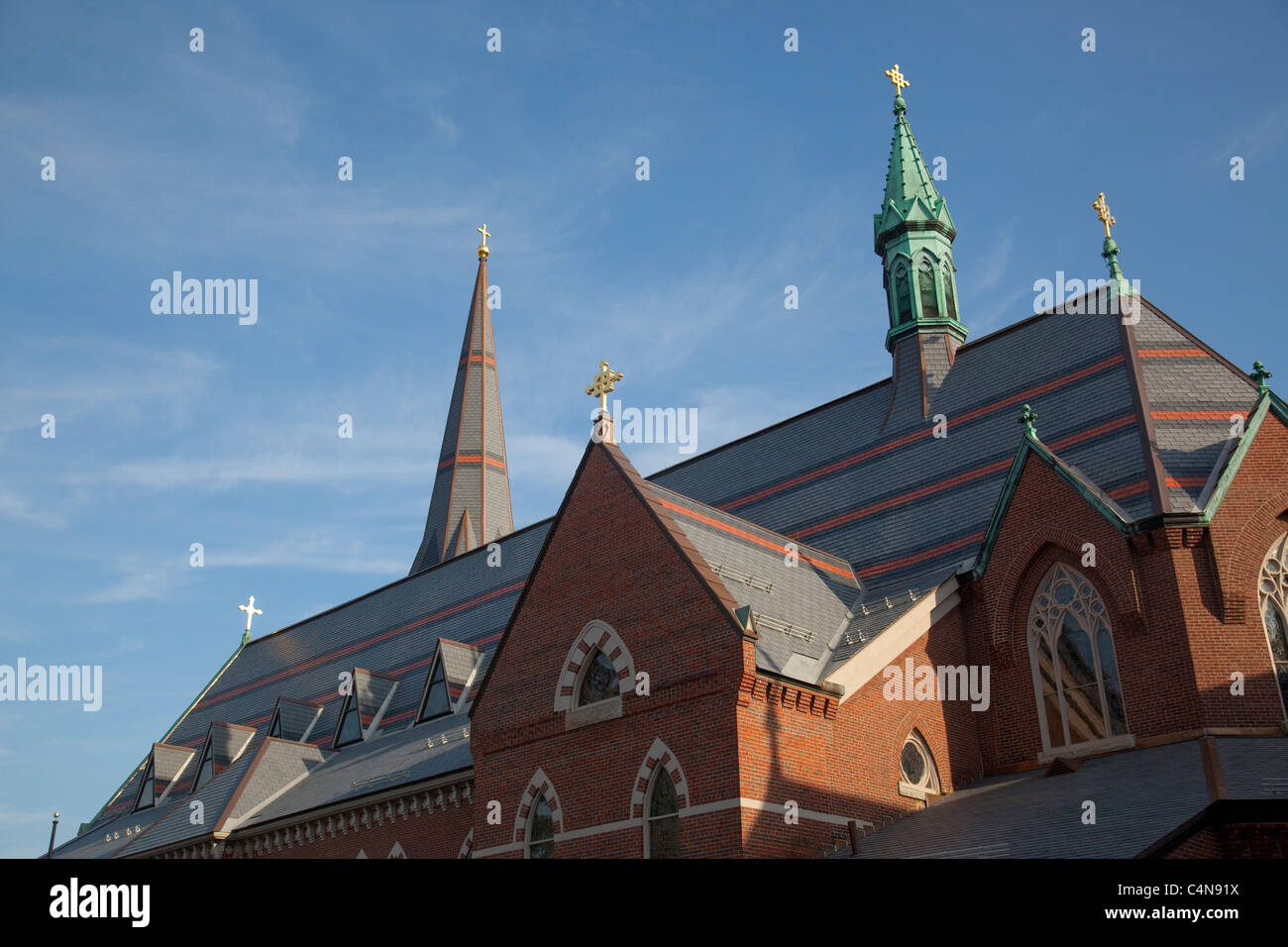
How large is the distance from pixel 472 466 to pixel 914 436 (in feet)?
89.1

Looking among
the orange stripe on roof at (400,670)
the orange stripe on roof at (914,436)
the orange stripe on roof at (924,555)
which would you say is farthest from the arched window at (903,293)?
the orange stripe on roof at (400,670)

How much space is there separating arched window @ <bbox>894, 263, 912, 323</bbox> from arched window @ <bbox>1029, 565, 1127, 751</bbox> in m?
12.1

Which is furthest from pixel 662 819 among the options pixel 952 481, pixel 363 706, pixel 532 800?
pixel 363 706

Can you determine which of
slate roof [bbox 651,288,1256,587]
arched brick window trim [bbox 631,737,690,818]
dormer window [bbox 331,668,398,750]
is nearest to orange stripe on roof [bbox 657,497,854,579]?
slate roof [bbox 651,288,1256,587]

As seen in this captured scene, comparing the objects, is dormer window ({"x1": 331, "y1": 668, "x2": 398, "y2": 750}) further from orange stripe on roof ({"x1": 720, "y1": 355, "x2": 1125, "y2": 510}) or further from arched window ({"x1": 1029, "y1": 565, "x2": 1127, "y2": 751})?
arched window ({"x1": 1029, "y1": 565, "x2": 1127, "y2": 751})

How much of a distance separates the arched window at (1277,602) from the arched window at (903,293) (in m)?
13.2

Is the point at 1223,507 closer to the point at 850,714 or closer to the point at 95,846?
the point at 850,714

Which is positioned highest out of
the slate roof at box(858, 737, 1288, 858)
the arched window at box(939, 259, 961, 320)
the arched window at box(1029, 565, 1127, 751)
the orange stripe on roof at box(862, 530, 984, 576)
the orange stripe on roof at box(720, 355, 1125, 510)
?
the arched window at box(939, 259, 961, 320)

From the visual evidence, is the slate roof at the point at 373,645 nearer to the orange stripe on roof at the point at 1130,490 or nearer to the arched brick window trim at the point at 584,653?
the arched brick window trim at the point at 584,653

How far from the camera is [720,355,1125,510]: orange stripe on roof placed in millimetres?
26625

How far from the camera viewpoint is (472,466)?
53.1 metres

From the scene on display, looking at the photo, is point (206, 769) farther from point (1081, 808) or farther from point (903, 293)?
point (1081, 808)

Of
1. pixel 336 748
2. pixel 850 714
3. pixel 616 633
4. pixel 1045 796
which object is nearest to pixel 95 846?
pixel 336 748
